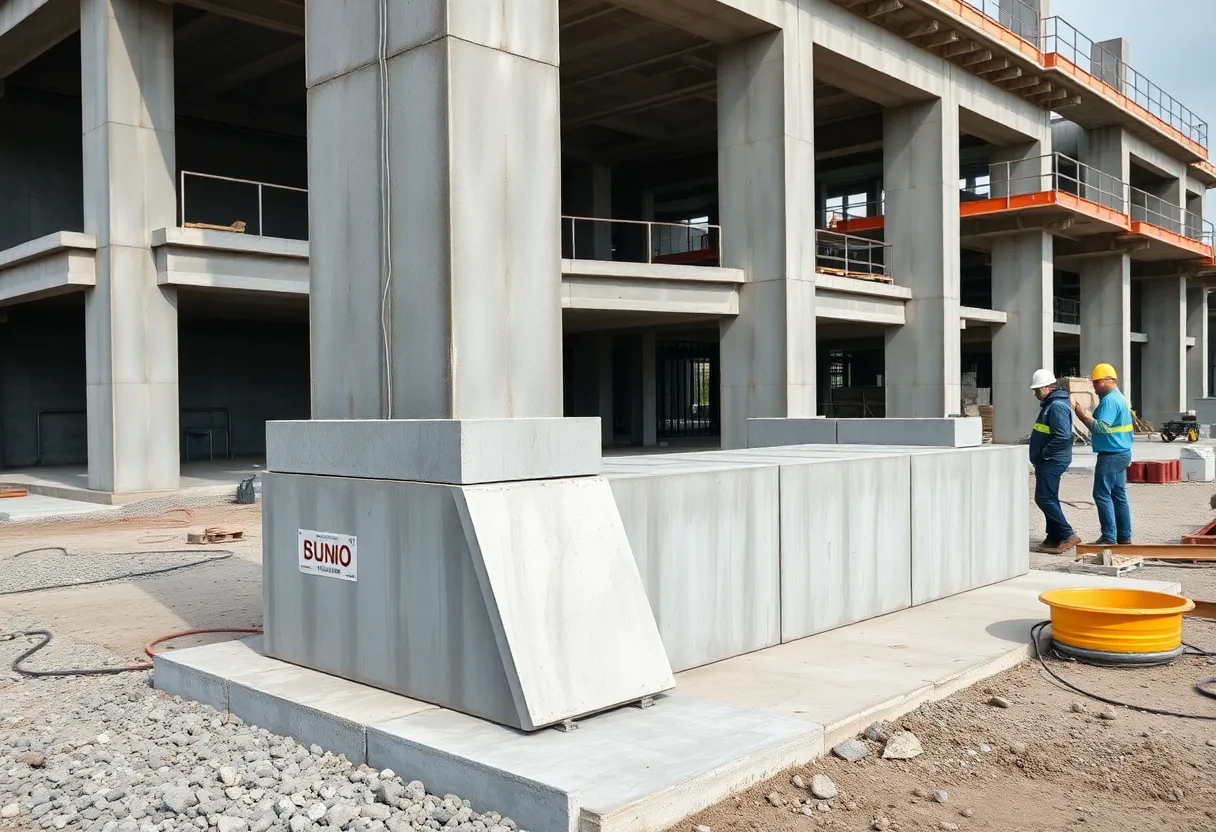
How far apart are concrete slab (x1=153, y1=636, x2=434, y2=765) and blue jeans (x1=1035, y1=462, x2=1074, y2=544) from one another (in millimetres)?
8427

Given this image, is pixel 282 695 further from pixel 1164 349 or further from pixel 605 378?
pixel 1164 349

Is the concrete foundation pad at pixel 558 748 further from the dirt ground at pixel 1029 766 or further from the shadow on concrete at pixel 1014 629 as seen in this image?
the shadow on concrete at pixel 1014 629

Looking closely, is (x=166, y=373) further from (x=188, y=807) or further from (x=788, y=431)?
(x=188, y=807)

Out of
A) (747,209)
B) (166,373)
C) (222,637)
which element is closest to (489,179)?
(222,637)

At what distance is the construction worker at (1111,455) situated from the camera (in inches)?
449

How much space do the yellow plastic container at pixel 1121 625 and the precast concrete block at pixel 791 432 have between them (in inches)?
152

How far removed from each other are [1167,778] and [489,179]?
4.50 metres

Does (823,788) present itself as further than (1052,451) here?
No

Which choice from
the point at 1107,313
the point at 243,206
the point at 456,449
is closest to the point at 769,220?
the point at 243,206

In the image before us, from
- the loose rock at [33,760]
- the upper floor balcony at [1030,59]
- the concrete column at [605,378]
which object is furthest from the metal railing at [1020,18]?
the loose rock at [33,760]

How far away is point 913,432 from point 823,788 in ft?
19.1

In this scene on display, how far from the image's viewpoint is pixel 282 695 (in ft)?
18.0

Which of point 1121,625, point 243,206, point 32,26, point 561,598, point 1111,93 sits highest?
point 1111,93

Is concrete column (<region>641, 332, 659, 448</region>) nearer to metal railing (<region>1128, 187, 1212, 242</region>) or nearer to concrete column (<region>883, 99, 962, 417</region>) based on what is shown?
concrete column (<region>883, 99, 962, 417</region>)
